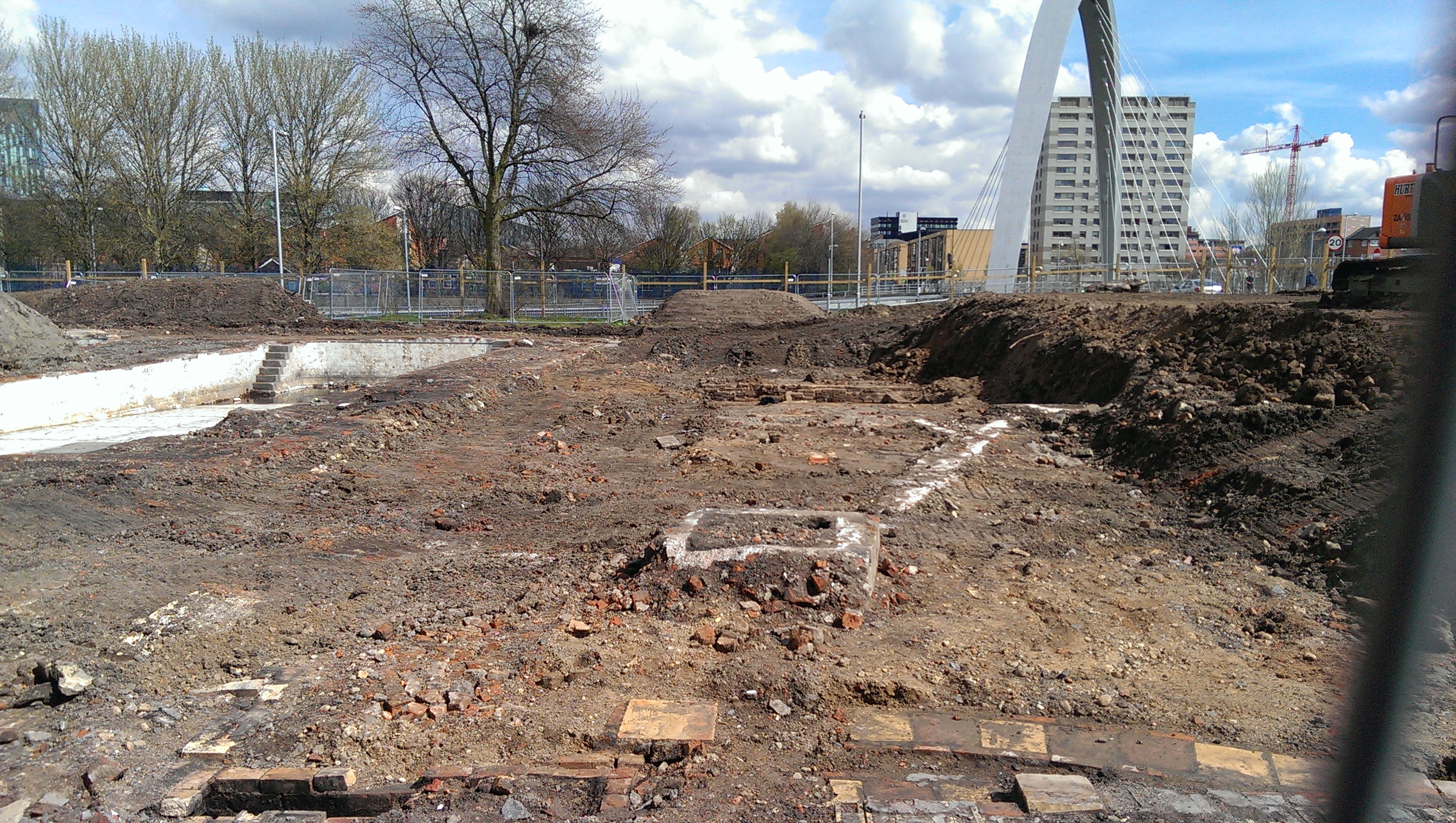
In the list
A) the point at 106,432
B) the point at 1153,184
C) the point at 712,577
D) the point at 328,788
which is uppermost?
the point at 1153,184

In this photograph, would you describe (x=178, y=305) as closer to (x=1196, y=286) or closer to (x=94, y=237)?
(x=94, y=237)

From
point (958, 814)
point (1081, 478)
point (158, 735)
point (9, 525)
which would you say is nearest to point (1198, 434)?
point (1081, 478)

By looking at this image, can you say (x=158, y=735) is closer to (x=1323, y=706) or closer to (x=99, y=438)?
(x=1323, y=706)

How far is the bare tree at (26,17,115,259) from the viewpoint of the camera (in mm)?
35281

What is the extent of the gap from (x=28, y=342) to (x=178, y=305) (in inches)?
534

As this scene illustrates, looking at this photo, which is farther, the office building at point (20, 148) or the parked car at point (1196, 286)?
the office building at point (20, 148)

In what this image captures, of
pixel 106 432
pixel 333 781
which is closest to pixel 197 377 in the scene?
pixel 106 432

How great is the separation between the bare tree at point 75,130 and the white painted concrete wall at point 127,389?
972 inches

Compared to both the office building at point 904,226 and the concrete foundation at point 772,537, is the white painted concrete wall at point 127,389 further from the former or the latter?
the office building at point 904,226

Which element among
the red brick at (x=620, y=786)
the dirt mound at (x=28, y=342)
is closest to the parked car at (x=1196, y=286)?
the dirt mound at (x=28, y=342)

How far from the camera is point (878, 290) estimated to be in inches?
1363

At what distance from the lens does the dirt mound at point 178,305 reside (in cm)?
2586

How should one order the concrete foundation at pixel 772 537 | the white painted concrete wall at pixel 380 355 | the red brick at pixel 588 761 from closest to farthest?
the red brick at pixel 588 761
the concrete foundation at pixel 772 537
the white painted concrete wall at pixel 380 355

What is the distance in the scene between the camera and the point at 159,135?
122ft
